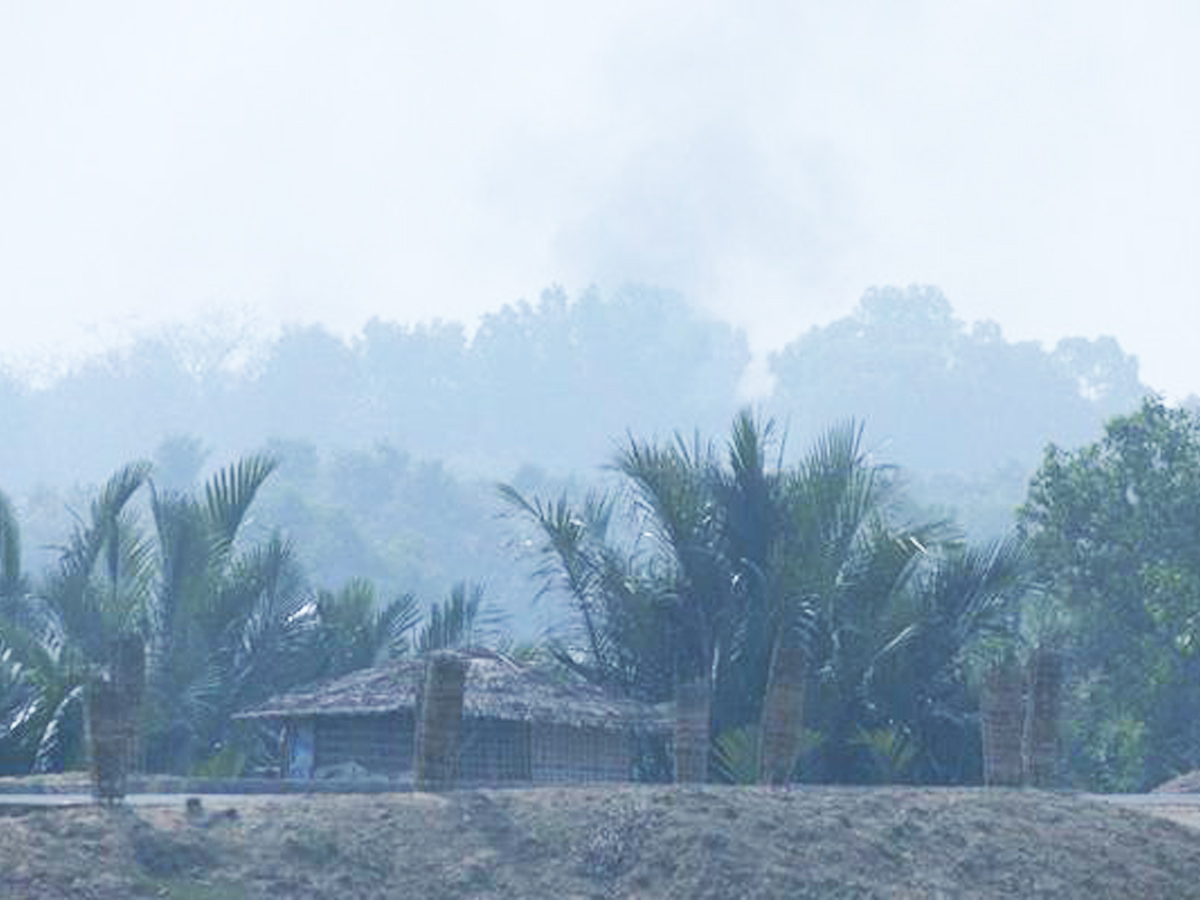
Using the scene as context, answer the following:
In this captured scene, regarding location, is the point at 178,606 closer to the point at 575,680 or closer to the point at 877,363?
the point at 575,680

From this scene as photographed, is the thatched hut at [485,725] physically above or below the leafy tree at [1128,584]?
below

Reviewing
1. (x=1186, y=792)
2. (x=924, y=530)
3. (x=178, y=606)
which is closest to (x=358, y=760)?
(x=178, y=606)

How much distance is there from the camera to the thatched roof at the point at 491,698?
3055cm

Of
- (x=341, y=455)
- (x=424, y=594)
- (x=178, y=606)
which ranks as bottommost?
(x=178, y=606)

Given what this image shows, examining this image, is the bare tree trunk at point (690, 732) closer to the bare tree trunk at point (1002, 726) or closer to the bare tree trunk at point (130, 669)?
the bare tree trunk at point (1002, 726)

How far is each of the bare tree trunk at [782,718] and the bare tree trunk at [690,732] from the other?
0.69 metres

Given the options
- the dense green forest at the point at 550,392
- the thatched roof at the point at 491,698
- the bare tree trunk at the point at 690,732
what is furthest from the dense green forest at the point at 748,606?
the dense green forest at the point at 550,392

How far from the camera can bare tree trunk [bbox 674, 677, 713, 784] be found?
2548cm

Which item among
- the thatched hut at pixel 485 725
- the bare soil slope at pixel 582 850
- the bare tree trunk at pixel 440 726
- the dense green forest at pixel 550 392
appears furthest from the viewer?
the dense green forest at pixel 550 392

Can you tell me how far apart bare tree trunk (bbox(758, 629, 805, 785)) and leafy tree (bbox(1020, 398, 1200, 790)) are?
17.0 m

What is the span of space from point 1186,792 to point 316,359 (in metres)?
138

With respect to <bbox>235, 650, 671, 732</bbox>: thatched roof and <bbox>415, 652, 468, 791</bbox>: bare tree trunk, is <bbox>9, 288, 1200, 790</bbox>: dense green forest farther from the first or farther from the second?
<bbox>415, 652, 468, 791</bbox>: bare tree trunk

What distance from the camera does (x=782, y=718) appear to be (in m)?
25.7

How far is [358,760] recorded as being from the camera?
3222 centimetres
